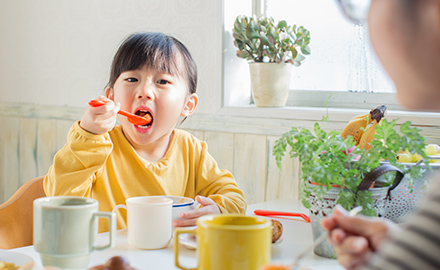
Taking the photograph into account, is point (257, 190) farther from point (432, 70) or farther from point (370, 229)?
point (432, 70)

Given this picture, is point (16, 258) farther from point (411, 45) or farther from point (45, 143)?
point (45, 143)

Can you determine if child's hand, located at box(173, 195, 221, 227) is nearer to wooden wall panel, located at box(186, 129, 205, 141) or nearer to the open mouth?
the open mouth

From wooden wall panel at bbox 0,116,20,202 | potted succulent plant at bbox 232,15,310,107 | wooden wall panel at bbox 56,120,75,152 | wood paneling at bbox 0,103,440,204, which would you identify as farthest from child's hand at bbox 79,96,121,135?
wooden wall panel at bbox 0,116,20,202

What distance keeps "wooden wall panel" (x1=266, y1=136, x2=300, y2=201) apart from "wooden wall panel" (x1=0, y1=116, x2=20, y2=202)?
1.42 metres

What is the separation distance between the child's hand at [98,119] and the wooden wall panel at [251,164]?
762mm

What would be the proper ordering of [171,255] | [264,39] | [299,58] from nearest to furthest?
[171,255] < [264,39] < [299,58]

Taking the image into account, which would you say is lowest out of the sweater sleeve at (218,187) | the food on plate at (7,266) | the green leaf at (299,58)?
the food on plate at (7,266)

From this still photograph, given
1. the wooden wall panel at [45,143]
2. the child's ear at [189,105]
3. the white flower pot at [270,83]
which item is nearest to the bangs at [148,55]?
the child's ear at [189,105]

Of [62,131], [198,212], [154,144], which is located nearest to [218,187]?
[154,144]

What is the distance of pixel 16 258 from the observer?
0.85 m

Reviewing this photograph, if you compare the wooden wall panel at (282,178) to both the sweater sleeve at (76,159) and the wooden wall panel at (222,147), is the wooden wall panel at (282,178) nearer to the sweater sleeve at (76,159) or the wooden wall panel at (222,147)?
the wooden wall panel at (222,147)

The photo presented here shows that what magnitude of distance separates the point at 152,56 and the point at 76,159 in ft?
1.33

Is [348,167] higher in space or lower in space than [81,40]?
lower

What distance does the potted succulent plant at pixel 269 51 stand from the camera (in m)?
1.76
